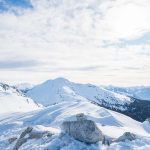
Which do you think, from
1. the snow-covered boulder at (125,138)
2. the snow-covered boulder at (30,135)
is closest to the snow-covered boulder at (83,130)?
the snow-covered boulder at (125,138)

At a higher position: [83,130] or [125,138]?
[83,130]

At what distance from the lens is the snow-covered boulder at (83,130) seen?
321 feet

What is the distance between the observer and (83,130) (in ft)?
325

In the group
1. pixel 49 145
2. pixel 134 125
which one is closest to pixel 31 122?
pixel 134 125

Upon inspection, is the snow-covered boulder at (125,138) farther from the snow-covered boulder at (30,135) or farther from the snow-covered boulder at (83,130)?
the snow-covered boulder at (30,135)

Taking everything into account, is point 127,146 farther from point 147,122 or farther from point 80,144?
point 147,122

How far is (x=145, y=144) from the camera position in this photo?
98.7 metres

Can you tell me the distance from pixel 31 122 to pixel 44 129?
82016 millimetres

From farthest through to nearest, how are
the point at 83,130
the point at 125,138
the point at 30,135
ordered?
the point at 30,135 < the point at 83,130 < the point at 125,138

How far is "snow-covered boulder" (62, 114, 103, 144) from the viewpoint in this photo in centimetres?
Result: 9781

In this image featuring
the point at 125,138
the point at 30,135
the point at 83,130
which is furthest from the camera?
the point at 30,135

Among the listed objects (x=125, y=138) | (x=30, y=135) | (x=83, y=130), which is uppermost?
(x=83, y=130)

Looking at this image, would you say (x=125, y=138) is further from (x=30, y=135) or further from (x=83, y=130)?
(x=30, y=135)

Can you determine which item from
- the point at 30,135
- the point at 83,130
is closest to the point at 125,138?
the point at 83,130
